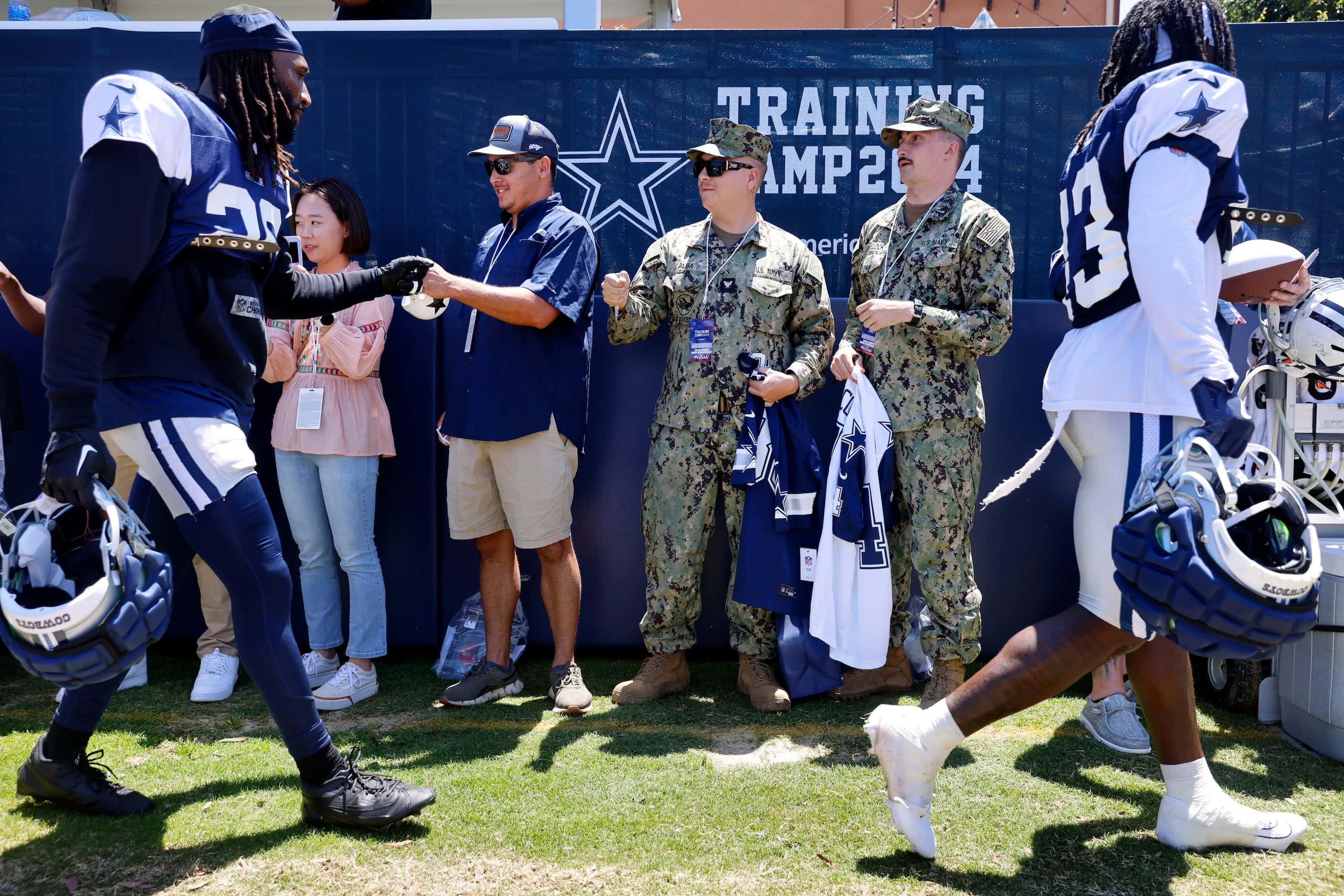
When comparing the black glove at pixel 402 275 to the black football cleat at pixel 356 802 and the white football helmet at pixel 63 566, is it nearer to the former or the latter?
the white football helmet at pixel 63 566

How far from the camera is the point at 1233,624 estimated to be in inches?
82.1

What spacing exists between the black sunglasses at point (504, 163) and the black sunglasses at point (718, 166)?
0.63 metres

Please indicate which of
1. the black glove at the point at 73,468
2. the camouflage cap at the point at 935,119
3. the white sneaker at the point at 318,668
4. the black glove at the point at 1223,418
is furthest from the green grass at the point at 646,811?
the camouflage cap at the point at 935,119

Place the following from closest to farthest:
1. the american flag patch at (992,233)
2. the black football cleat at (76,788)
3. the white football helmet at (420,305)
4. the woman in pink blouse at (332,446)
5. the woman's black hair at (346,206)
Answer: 1. the black football cleat at (76,788)
2. the white football helmet at (420,305)
3. the american flag patch at (992,233)
4. the woman in pink blouse at (332,446)
5. the woman's black hair at (346,206)

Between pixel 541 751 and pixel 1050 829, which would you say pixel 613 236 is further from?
pixel 1050 829

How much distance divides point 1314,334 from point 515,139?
2915mm

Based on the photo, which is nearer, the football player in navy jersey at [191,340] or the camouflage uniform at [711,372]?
the football player in navy jersey at [191,340]

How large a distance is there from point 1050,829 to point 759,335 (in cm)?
198

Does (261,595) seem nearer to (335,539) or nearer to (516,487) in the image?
(516,487)

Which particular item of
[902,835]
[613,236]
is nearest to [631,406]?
[613,236]

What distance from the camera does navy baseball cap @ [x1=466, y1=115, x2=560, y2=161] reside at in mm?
3902

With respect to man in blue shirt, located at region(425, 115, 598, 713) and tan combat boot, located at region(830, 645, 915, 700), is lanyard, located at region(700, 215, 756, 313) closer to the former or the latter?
man in blue shirt, located at region(425, 115, 598, 713)

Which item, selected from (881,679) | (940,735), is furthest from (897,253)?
(940,735)

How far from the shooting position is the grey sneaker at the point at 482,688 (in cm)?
382
